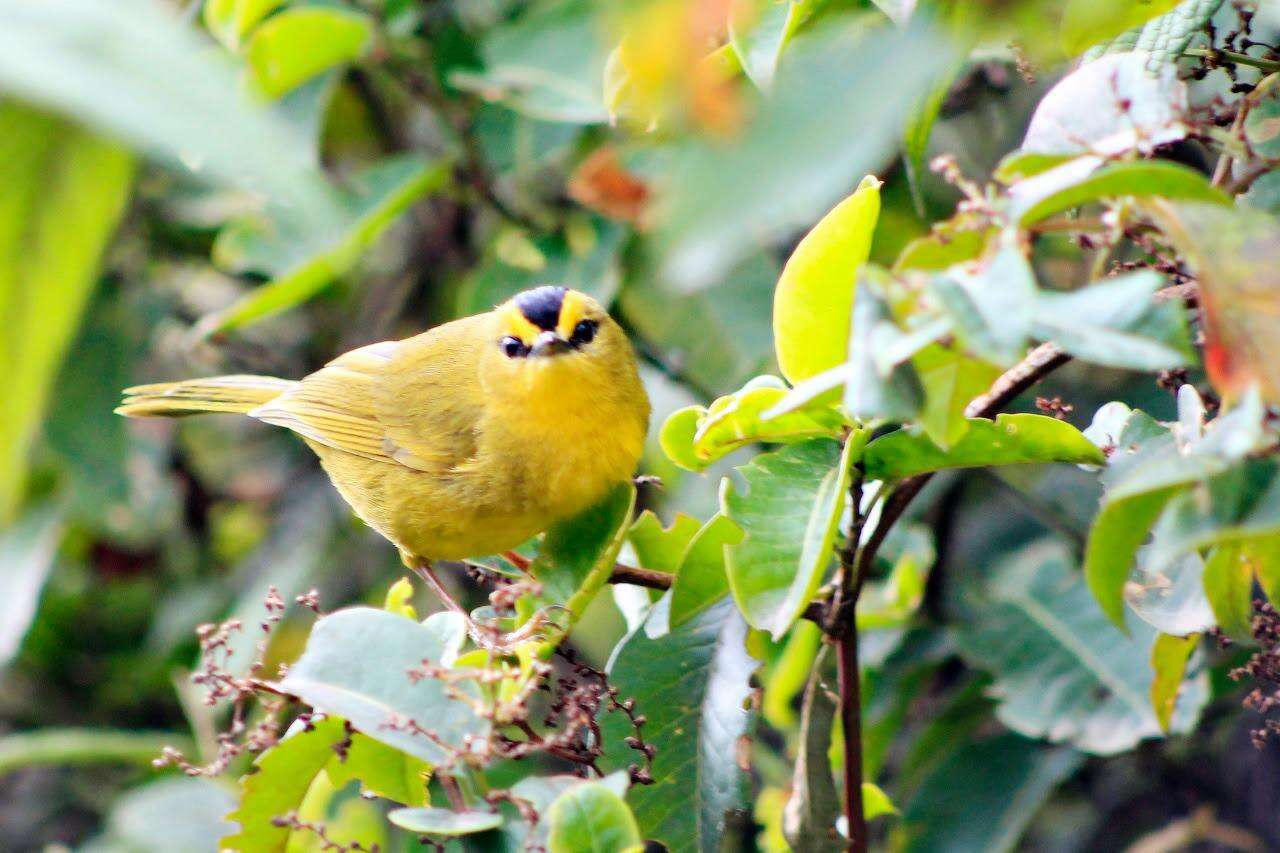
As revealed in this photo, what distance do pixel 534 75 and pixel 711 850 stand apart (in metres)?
2.08

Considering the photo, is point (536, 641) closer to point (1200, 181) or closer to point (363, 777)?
point (363, 777)

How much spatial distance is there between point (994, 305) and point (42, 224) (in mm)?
768

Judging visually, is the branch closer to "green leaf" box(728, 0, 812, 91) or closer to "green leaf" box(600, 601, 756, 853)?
"green leaf" box(728, 0, 812, 91)

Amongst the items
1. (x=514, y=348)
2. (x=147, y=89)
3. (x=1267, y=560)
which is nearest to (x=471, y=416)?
(x=514, y=348)

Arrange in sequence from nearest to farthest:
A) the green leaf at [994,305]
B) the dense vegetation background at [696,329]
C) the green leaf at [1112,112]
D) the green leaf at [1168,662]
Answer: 1. the dense vegetation background at [696,329]
2. the green leaf at [994,305]
3. the green leaf at [1112,112]
4. the green leaf at [1168,662]

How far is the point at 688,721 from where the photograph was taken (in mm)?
1892

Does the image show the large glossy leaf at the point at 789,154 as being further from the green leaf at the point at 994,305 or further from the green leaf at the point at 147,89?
the green leaf at the point at 994,305

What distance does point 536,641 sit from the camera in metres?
1.78

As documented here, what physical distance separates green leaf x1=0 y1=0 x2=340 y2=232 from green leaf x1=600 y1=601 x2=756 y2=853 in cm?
128

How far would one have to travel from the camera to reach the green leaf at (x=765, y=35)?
1.66 metres

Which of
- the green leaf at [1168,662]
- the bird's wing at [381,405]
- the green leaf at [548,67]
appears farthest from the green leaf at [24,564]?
the green leaf at [1168,662]

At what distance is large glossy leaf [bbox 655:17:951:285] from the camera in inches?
24.5

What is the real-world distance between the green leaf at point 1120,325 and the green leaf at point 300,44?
222 centimetres

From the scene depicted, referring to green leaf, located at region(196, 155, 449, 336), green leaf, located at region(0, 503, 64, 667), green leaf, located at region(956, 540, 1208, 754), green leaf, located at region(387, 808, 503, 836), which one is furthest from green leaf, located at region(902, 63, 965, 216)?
green leaf, located at region(0, 503, 64, 667)
